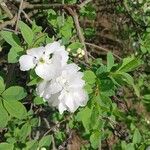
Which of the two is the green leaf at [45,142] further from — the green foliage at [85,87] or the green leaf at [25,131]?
the green leaf at [25,131]

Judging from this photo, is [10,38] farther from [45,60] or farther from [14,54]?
[45,60]

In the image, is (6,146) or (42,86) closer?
(42,86)

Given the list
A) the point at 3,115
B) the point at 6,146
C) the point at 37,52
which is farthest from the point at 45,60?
the point at 6,146

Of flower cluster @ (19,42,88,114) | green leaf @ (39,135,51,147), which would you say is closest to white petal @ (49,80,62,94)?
flower cluster @ (19,42,88,114)

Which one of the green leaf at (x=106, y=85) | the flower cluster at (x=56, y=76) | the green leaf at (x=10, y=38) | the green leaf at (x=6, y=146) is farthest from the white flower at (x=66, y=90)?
the green leaf at (x=6, y=146)

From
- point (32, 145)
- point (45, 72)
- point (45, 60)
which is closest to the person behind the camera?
point (45, 72)

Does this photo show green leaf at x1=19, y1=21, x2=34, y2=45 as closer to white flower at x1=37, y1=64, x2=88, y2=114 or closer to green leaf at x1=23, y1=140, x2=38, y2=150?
white flower at x1=37, y1=64, x2=88, y2=114
